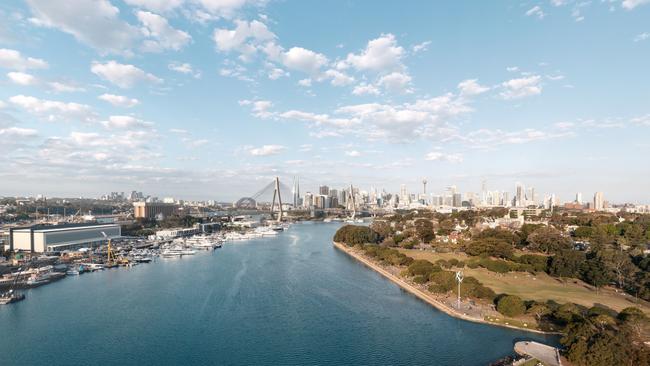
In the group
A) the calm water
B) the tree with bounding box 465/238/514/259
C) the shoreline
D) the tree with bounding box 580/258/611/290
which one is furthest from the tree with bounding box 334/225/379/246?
the tree with bounding box 580/258/611/290

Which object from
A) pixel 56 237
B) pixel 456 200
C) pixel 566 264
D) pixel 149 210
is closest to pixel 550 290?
pixel 566 264

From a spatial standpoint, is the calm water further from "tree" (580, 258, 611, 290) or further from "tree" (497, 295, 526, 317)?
"tree" (580, 258, 611, 290)

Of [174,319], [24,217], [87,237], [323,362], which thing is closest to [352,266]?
[174,319]

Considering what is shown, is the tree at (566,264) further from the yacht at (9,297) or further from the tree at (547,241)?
the yacht at (9,297)

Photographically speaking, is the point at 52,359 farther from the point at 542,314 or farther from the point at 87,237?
the point at 87,237

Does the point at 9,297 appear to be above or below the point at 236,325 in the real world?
above

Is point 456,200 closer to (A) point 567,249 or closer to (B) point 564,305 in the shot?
(A) point 567,249
